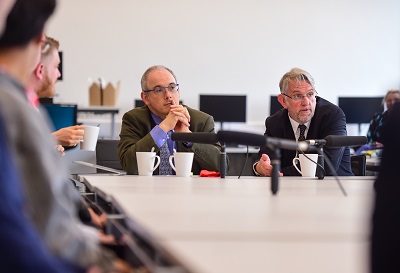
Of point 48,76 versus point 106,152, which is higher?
point 48,76

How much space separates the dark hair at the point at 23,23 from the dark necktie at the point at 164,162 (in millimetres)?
1963

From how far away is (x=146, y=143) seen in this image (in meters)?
3.23

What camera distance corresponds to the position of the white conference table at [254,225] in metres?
1.04

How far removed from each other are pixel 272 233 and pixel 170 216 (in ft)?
0.82

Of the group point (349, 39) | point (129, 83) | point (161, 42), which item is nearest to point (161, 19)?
point (161, 42)

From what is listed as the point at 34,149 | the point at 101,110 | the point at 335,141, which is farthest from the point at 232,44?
the point at 34,149

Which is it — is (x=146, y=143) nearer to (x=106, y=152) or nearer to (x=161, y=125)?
(x=161, y=125)

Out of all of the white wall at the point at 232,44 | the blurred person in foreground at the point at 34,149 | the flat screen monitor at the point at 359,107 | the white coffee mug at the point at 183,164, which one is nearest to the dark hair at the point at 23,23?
the blurred person in foreground at the point at 34,149

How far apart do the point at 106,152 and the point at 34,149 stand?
277 cm

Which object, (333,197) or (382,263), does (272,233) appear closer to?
(382,263)

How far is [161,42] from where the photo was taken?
8070mm

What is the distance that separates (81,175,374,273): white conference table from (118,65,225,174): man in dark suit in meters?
1.02

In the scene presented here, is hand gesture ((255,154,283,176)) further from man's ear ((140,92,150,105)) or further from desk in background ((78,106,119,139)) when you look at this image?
desk in background ((78,106,119,139))

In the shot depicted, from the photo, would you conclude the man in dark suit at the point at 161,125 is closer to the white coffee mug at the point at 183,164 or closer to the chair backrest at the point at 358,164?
the white coffee mug at the point at 183,164
